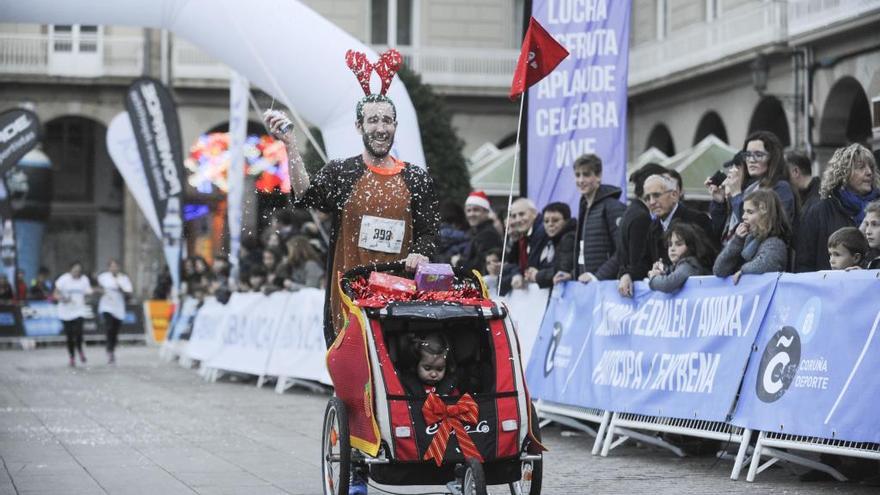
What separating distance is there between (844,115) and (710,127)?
25.6ft

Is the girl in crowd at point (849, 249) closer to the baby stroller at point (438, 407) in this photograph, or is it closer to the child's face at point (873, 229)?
the child's face at point (873, 229)

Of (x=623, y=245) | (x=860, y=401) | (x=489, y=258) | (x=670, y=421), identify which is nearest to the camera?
(x=860, y=401)

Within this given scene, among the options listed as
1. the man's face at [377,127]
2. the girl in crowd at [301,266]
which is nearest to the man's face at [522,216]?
the girl in crowd at [301,266]

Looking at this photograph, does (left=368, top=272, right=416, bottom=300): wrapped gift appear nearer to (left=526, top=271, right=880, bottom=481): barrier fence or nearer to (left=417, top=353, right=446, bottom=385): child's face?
(left=417, top=353, right=446, bottom=385): child's face

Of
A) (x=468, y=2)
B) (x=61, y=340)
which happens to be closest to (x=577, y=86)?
(x=61, y=340)

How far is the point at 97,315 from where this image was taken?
35219 mm

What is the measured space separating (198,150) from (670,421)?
34584 millimetres

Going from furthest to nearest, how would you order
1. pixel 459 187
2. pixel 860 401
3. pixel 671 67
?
pixel 671 67 < pixel 459 187 < pixel 860 401

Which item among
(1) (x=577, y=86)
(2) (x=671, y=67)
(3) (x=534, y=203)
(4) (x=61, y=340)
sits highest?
(2) (x=671, y=67)

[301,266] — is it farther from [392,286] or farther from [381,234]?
[392,286]

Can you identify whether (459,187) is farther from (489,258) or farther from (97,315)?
(489,258)

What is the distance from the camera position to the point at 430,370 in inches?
Answer: 295

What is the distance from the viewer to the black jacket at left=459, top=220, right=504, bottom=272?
15.1 metres

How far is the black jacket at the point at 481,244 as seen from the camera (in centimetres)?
1506
